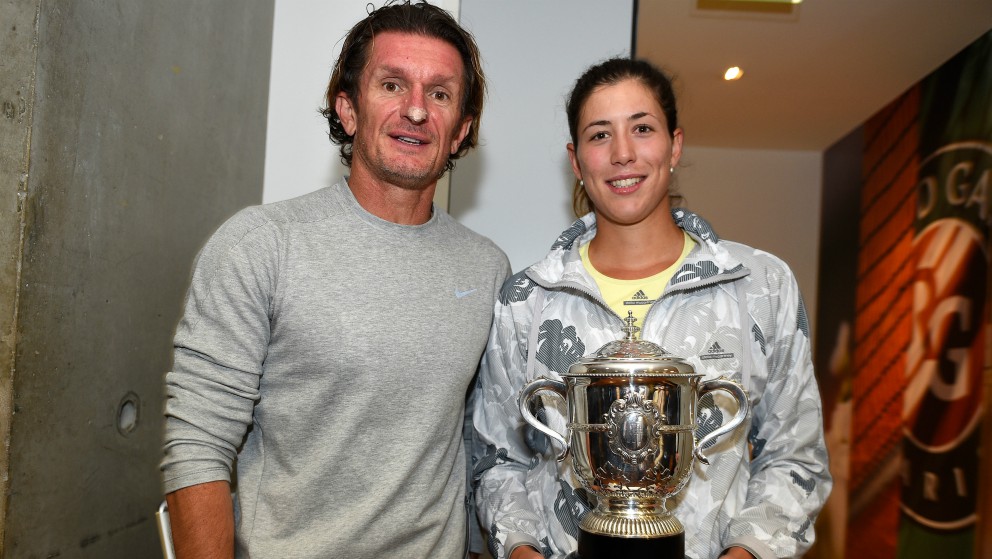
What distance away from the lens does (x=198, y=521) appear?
1.33m

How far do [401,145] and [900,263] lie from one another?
434cm

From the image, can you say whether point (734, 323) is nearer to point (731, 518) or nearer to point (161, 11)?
point (731, 518)

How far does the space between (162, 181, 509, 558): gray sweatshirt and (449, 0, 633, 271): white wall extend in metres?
0.71

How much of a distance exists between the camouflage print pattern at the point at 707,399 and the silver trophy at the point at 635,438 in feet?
0.49

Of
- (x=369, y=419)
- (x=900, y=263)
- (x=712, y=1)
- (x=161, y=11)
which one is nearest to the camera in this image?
(x=369, y=419)

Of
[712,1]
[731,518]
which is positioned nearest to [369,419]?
[731,518]

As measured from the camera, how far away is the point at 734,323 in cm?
156

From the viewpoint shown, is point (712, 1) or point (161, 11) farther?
point (712, 1)

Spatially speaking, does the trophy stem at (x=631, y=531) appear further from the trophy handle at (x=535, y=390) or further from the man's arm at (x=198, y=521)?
the man's arm at (x=198, y=521)

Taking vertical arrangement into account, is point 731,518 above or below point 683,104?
below

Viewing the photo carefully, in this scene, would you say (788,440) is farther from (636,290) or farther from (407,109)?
(407,109)

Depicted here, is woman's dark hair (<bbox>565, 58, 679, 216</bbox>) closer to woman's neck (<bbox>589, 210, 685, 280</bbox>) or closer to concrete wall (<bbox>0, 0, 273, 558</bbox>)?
woman's neck (<bbox>589, 210, 685, 280</bbox>)

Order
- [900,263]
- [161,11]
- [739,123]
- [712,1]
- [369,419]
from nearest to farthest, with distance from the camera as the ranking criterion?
1. [369,419]
2. [161,11]
3. [712,1]
4. [900,263]
5. [739,123]

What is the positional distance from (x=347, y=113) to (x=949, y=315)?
3.71 metres
